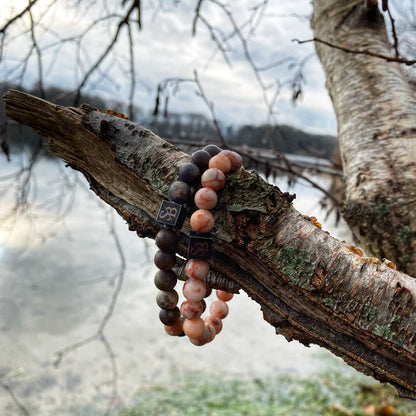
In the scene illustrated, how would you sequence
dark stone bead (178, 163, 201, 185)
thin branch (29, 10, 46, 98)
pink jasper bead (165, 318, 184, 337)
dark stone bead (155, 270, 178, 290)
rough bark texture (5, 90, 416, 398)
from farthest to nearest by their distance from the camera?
thin branch (29, 10, 46, 98) < pink jasper bead (165, 318, 184, 337) < dark stone bead (155, 270, 178, 290) < dark stone bead (178, 163, 201, 185) < rough bark texture (5, 90, 416, 398)

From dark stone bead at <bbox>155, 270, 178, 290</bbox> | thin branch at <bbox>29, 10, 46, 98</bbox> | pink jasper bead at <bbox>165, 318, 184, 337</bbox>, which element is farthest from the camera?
thin branch at <bbox>29, 10, 46, 98</bbox>

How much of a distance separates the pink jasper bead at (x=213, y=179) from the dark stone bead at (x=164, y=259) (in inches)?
9.2

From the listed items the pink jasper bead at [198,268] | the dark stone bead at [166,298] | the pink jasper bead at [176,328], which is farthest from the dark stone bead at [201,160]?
the pink jasper bead at [176,328]

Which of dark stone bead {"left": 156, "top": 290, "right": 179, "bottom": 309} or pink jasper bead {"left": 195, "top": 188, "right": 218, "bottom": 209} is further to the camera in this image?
dark stone bead {"left": 156, "top": 290, "right": 179, "bottom": 309}

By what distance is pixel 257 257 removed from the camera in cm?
83

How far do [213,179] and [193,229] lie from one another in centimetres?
13

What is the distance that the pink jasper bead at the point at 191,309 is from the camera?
1.06 metres

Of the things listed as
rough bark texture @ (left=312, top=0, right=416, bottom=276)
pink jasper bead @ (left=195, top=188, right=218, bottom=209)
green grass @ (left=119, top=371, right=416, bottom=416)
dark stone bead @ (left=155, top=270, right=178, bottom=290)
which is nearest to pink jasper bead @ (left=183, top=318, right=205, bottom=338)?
dark stone bead @ (left=155, top=270, right=178, bottom=290)

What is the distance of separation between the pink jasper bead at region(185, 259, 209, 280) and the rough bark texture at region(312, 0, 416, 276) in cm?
57

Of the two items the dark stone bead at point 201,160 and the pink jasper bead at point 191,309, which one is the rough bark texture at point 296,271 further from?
the pink jasper bead at point 191,309

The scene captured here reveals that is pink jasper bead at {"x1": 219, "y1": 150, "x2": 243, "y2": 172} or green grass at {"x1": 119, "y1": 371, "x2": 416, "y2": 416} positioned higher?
pink jasper bead at {"x1": 219, "y1": 150, "x2": 243, "y2": 172}

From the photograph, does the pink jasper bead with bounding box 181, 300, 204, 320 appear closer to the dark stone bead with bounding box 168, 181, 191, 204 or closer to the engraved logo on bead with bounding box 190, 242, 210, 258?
the engraved logo on bead with bounding box 190, 242, 210, 258

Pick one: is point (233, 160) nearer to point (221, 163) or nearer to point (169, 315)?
point (221, 163)

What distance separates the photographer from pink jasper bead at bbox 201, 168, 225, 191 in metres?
0.86
